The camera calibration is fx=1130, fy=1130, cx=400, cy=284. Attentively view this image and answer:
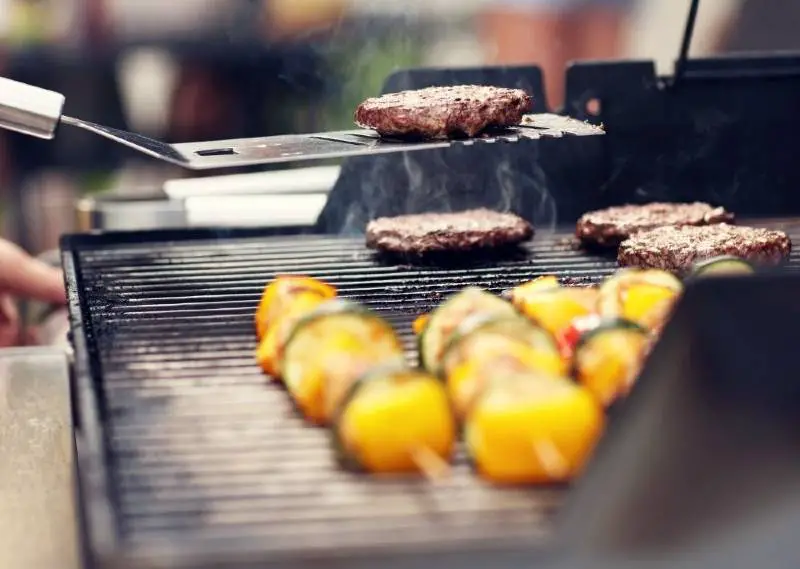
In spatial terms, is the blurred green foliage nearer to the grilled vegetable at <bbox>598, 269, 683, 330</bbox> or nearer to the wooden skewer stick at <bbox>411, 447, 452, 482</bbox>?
the grilled vegetable at <bbox>598, 269, 683, 330</bbox>

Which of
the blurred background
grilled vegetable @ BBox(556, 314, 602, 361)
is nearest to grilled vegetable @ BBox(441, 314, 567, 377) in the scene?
grilled vegetable @ BBox(556, 314, 602, 361)

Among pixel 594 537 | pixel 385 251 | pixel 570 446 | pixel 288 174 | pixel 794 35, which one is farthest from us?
pixel 794 35

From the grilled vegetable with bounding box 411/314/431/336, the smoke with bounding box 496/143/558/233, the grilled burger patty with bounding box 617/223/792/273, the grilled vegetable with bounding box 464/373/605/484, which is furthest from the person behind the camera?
the smoke with bounding box 496/143/558/233

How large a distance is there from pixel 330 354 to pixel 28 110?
786 millimetres

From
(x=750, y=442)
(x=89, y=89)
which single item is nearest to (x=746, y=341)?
(x=750, y=442)

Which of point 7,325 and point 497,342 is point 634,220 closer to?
point 497,342

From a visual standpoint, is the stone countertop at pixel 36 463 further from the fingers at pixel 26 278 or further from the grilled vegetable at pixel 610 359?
the grilled vegetable at pixel 610 359

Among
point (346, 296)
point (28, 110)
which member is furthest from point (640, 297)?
point (28, 110)

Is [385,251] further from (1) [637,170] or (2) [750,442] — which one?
(2) [750,442]

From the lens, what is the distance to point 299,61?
5.13m

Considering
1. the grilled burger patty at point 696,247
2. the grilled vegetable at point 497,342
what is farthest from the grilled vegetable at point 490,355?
the grilled burger patty at point 696,247

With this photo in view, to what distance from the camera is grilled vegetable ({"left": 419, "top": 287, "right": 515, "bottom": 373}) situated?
1.86 m

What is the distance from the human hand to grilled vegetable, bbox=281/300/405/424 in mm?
1500

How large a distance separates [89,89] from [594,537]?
461 centimetres
